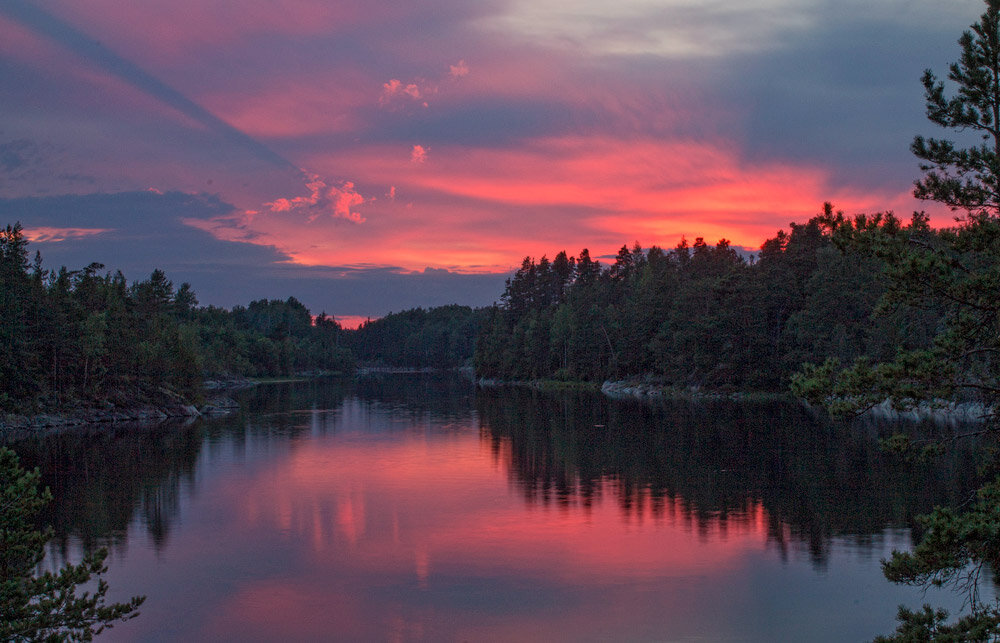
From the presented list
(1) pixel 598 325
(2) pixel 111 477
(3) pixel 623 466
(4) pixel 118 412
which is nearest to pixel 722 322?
(1) pixel 598 325

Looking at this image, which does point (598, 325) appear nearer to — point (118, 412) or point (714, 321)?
point (714, 321)

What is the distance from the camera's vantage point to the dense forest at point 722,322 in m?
74.9

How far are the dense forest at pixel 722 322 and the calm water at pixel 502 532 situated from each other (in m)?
22.8

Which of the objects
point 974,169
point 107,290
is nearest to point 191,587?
point 974,169

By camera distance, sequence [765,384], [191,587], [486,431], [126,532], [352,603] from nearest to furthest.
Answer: [352,603] → [191,587] → [126,532] → [486,431] → [765,384]

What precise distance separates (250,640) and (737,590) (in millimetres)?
11040

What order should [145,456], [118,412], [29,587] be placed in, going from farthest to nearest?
[118,412] < [145,456] < [29,587]

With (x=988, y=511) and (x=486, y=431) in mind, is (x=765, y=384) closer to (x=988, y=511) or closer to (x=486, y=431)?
(x=486, y=431)

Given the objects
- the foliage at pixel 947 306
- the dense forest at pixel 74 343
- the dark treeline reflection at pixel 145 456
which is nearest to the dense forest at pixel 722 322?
the dark treeline reflection at pixel 145 456

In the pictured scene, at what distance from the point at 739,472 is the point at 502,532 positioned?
582 inches

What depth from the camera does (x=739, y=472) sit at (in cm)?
3522

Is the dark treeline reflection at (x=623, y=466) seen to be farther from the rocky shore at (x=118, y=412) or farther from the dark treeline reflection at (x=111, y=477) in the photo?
the rocky shore at (x=118, y=412)

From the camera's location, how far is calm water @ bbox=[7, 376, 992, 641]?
1705 cm

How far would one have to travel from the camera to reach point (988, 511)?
34.4ft
